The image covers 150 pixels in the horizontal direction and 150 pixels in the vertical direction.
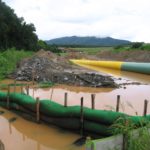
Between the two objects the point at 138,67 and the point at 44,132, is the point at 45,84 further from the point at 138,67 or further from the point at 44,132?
the point at 138,67

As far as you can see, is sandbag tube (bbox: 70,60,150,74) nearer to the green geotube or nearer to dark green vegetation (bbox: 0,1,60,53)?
the green geotube

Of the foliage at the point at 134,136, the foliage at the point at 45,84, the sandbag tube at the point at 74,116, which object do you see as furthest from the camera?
the foliage at the point at 45,84

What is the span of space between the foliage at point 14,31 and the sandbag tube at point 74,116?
25850mm

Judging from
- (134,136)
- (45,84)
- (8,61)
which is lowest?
(45,84)

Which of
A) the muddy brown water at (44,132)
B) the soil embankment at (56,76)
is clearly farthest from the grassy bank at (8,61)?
the muddy brown water at (44,132)

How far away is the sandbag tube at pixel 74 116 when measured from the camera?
8.93 meters

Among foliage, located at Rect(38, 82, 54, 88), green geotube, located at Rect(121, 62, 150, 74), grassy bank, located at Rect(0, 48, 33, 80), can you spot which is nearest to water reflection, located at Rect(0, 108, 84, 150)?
foliage, located at Rect(38, 82, 54, 88)

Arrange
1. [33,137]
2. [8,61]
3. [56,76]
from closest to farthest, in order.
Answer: [33,137], [56,76], [8,61]

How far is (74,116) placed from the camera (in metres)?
9.87

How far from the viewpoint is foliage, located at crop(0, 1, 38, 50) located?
37.0m

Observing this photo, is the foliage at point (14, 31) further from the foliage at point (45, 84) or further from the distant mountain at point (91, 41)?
the distant mountain at point (91, 41)

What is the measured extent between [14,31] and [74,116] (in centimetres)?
3017

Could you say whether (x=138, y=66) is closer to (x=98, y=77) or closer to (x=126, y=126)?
(x=98, y=77)

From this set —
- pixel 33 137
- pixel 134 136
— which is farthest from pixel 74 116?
pixel 134 136
